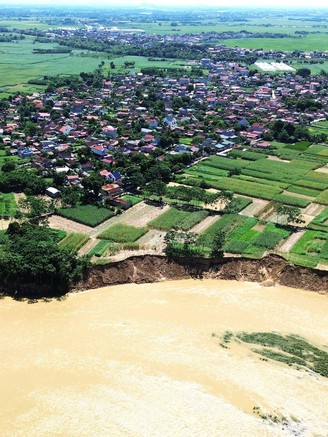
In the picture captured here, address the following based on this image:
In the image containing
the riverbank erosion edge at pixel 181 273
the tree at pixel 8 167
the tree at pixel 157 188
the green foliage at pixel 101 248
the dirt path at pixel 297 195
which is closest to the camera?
the riverbank erosion edge at pixel 181 273

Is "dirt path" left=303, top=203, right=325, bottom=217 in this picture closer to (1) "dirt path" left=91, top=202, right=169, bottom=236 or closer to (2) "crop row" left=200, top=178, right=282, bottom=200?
(2) "crop row" left=200, top=178, right=282, bottom=200

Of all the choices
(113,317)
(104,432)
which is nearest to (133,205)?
(113,317)

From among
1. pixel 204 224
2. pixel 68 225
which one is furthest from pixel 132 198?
pixel 204 224

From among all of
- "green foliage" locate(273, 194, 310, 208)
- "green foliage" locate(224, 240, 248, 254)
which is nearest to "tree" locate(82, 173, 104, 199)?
"green foliage" locate(224, 240, 248, 254)

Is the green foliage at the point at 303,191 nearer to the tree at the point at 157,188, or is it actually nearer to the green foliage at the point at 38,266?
the tree at the point at 157,188

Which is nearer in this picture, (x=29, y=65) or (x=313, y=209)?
(x=313, y=209)

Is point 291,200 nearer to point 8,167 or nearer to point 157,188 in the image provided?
point 157,188

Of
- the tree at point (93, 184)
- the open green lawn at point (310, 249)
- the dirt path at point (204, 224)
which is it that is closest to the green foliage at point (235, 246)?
the dirt path at point (204, 224)
